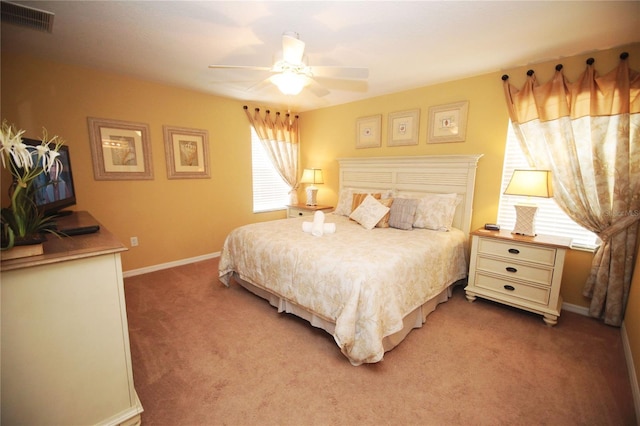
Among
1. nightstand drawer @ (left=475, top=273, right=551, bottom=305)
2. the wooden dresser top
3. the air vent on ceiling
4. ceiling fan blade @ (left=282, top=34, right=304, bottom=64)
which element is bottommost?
nightstand drawer @ (left=475, top=273, right=551, bottom=305)

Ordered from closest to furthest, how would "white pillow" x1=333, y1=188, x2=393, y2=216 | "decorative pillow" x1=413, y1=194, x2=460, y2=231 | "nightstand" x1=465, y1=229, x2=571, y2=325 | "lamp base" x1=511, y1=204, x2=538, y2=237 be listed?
"nightstand" x1=465, y1=229, x2=571, y2=325, "lamp base" x1=511, y1=204, x2=538, y2=237, "decorative pillow" x1=413, y1=194, x2=460, y2=231, "white pillow" x1=333, y1=188, x2=393, y2=216

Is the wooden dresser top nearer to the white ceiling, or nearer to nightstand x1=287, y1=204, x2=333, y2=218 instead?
the white ceiling

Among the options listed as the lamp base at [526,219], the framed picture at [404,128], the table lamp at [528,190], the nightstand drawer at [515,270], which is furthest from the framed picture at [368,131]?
the nightstand drawer at [515,270]

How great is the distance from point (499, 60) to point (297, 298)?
3003 mm

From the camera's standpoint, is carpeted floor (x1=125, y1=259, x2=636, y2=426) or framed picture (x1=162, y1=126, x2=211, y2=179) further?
framed picture (x1=162, y1=126, x2=211, y2=179)

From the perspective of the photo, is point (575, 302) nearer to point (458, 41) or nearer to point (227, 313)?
point (458, 41)

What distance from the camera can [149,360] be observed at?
1971 millimetres

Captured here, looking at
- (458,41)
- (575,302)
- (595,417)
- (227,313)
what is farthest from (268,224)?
(575,302)

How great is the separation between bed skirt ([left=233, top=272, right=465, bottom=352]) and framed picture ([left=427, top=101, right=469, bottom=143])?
5.94 ft

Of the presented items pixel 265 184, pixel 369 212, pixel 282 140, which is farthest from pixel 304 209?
pixel 369 212

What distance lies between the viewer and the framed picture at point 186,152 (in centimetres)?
364

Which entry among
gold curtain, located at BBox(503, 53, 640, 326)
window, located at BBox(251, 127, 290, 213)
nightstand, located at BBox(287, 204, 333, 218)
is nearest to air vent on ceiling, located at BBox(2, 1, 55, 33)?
window, located at BBox(251, 127, 290, 213)

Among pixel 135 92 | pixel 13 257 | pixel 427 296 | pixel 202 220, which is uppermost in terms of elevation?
pixel 135 92

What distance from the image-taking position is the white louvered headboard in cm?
313
